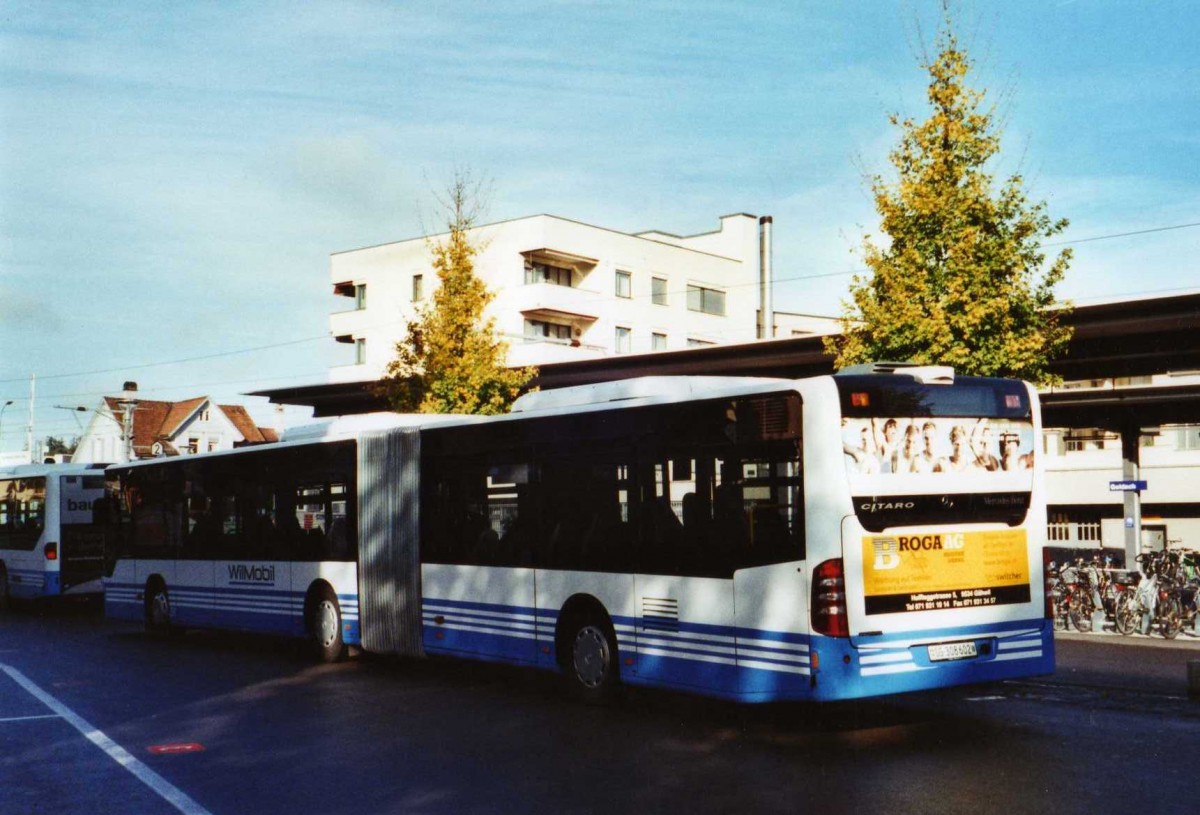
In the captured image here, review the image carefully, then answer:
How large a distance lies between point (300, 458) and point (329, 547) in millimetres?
1428

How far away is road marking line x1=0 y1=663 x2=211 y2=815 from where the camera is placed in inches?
332

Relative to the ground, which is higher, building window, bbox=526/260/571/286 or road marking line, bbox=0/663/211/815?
building window, bbox=526/260/571/286

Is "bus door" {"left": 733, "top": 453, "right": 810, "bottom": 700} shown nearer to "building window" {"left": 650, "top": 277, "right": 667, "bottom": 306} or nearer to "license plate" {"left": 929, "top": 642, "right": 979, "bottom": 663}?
"license plate" {"left": 929, "top": 642, "right": 979, "bottom": 663}

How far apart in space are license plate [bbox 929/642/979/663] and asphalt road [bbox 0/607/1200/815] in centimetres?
63

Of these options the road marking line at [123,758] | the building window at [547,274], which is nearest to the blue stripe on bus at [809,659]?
the road marking line at [123,758]

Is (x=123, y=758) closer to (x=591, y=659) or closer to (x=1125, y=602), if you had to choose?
(x=591, y=659)

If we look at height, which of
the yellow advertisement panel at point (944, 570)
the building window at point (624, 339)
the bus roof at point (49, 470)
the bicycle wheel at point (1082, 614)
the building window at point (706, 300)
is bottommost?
the bicycle wheel at point (1082, 614)

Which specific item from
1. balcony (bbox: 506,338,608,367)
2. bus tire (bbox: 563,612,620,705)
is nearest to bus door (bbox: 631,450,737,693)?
bus tire (bbox: 563,612,620,705)

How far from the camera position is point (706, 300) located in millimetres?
75750

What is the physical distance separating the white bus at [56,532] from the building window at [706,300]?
49963 millimetres

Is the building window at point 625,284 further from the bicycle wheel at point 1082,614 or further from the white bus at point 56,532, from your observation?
the bicycle wheel at point 1082,614

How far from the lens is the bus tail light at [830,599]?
33.3 feet

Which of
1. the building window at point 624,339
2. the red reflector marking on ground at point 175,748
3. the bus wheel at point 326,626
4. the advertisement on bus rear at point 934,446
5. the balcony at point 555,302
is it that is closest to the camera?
the red reflector marking on ground at point 175,748

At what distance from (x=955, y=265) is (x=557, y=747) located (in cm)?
1155
